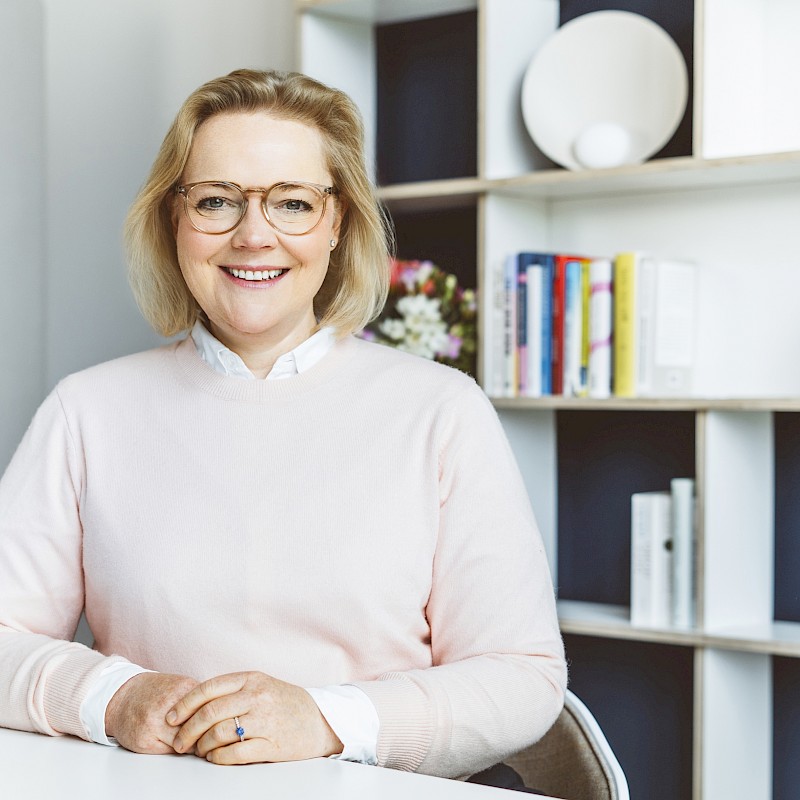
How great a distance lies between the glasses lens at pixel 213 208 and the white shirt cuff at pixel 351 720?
0.66 metres

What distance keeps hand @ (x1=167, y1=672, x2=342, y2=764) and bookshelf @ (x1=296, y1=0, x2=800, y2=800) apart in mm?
1148

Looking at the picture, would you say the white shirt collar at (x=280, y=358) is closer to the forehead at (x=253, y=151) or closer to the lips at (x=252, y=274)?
the lips at (x=252, y=274)

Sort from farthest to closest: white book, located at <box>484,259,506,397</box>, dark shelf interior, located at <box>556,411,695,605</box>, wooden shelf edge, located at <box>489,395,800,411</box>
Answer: dark shelf interior, located at <box>556,411,695,605</box> → white book, located at <box>484,259,506,397</box> → wooden shelf edge, located at <box>489,395,800,411</box>

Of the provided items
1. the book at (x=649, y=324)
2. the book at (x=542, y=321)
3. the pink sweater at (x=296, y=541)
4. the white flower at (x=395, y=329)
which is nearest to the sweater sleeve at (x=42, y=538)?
the pink sweater at (x=296, y=541)

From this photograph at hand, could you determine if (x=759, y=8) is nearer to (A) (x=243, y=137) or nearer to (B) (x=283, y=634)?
(A) (x=243, y=137)

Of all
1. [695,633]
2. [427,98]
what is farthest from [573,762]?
[427,98]

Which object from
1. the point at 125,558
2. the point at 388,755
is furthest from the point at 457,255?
the point at 388,755

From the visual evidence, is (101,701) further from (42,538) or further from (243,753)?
(42,538)

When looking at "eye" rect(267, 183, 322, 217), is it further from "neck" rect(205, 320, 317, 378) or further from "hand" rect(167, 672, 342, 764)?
"hand" rect(167, 672, 342, 764)

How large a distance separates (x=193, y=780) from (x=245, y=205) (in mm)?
794

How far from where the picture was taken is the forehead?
158cm

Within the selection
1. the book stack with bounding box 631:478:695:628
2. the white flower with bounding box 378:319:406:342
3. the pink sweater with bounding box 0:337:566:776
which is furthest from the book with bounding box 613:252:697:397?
the pink sweater with bounding box 0:337:566:776

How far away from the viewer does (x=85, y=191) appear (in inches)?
96.3

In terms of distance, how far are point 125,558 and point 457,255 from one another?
140 centimetres
